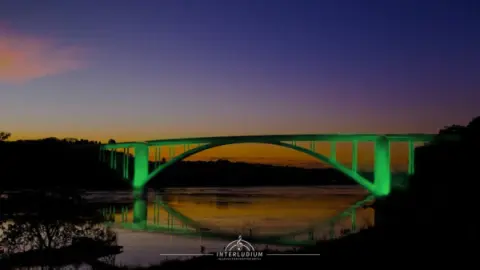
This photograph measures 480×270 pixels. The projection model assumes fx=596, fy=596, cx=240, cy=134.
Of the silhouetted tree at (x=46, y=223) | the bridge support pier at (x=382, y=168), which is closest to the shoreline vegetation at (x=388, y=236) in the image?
the silhouetted tree at (x=46, y=223)

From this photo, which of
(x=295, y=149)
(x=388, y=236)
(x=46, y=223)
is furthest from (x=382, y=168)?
(x=46, y=223)

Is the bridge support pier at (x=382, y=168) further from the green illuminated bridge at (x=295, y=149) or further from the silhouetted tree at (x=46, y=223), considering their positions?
the silhouetted tree at (x=46, y=223)

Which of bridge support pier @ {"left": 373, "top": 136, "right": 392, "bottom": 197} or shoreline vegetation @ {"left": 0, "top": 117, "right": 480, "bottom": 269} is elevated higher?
bridge support pier @ {"left": 373, "top": 136, "right": 392, "bottom": 197}

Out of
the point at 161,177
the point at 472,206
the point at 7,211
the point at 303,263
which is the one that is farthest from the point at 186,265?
the point at 161,177

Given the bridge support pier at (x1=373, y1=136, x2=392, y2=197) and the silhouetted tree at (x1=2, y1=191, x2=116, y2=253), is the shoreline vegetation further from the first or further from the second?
the bridge support pier at (x1=373, y1=136, x2=392, y2=197)

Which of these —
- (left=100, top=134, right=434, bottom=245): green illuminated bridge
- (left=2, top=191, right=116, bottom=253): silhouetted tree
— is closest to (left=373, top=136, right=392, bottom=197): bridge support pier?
(left=100, top=134, right=434, bottom=245): green illuminated bridge

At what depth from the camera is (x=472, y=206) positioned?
27562 mm

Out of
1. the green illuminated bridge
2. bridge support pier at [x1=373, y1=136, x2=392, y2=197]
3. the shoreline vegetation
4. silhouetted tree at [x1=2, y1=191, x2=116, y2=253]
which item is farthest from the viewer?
bridge support pier at [x1=373, y1=136, x2=392, y2=197]

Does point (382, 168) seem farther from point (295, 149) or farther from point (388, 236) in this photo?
point (388, 236)

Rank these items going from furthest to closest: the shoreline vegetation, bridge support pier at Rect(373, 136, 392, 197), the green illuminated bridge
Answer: bridge support pier at Rect(373, 136, 392, 197)
the green illuminated bridge
the shoreline vegetation

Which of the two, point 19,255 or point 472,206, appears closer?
point 19,255

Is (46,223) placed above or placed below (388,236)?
above

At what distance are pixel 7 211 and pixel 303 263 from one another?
1042 centimetres

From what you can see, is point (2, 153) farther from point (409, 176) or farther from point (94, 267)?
point (409, 176)
